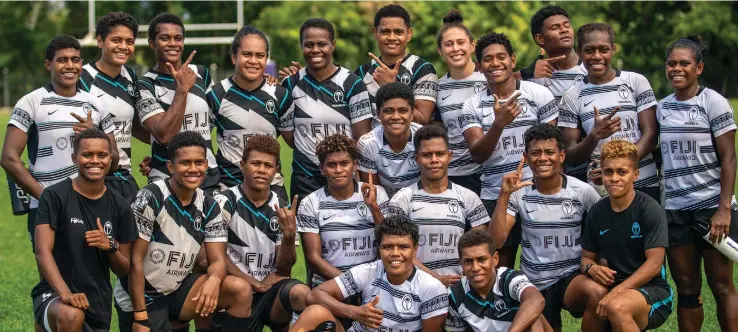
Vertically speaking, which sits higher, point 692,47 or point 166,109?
point 692,47

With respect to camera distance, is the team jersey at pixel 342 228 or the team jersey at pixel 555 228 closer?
the team jersey at pixel 555 228

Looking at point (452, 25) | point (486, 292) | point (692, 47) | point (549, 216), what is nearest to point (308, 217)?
point (486, 292)

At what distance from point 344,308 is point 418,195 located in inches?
40.3

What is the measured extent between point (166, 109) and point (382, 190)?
177 cm

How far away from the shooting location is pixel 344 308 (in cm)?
682

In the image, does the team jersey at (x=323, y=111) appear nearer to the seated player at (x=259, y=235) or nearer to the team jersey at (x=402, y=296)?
the seated player at (x=259, y=235)

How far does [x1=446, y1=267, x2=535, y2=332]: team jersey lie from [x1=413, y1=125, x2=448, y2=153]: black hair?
104 centimetres

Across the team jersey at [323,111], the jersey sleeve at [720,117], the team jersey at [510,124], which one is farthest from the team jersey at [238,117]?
the jersey sleeve at [720,117]

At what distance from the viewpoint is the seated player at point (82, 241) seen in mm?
6547

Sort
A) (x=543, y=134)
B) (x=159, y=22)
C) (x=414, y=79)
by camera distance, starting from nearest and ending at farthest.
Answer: (x=543, y=134) < (x=159, y=22) < (x=414, y=79)

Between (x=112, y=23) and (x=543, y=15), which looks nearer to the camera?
(x=112, y=23)

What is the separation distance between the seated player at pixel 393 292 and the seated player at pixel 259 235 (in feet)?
1.36

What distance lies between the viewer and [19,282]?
36.1ft

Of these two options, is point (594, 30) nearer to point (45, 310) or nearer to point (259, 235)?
point (259, 235)
